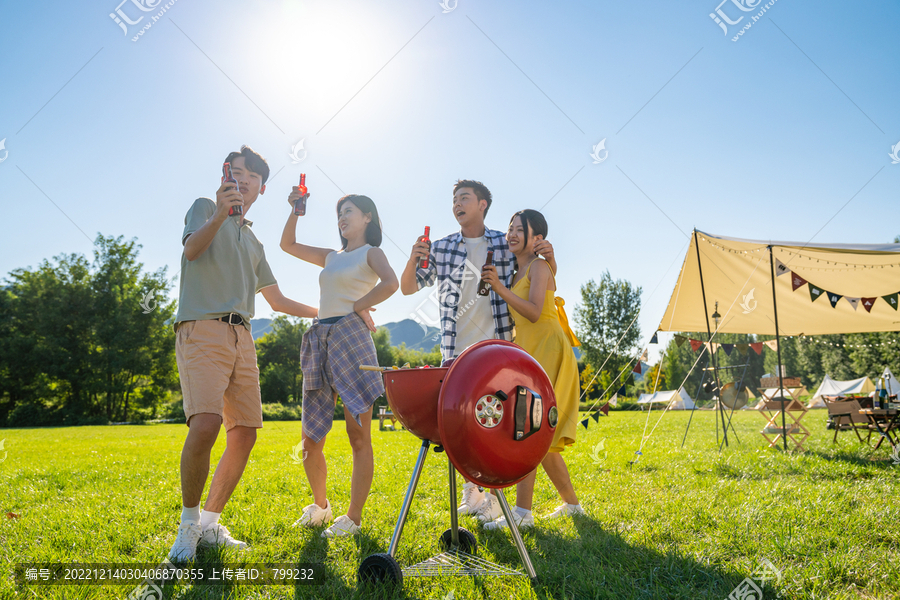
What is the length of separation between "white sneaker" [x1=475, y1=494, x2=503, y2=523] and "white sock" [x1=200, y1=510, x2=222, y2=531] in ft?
5.34

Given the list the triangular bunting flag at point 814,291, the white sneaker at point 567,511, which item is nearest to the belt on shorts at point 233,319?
the white sneaker at point 567,511

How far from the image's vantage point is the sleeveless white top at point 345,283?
309 cm

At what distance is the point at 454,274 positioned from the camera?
3.57 m

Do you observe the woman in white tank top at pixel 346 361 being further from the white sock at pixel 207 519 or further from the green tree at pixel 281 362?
the green tree at pixel 281 362

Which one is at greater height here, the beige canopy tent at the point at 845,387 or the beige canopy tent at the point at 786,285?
the beige canopy tent at the point at 786,285

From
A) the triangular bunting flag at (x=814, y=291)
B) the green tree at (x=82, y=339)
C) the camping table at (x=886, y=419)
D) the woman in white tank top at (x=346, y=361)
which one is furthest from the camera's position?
the green tree at (x=82, y=339)

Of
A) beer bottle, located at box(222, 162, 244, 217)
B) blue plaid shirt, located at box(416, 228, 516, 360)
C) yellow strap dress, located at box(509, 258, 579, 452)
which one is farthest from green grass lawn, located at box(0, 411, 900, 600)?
beer bottle, located at box(222, 162, 244, 217)

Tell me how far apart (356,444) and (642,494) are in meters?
2.46

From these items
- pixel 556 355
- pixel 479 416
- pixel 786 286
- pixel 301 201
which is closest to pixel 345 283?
pixel 301 201

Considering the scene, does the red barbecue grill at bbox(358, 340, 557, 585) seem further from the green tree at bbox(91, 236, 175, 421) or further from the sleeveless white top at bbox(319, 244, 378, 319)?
the green tree at bbox(91, 236, 175, 421)

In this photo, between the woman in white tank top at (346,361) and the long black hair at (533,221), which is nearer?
the woman in white tank top at (346,361)

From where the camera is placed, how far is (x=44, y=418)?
29.3 m

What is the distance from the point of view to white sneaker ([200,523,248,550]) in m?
2.43

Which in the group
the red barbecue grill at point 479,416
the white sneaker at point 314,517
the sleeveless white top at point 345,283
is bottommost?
the white sneaker at point 314,517
